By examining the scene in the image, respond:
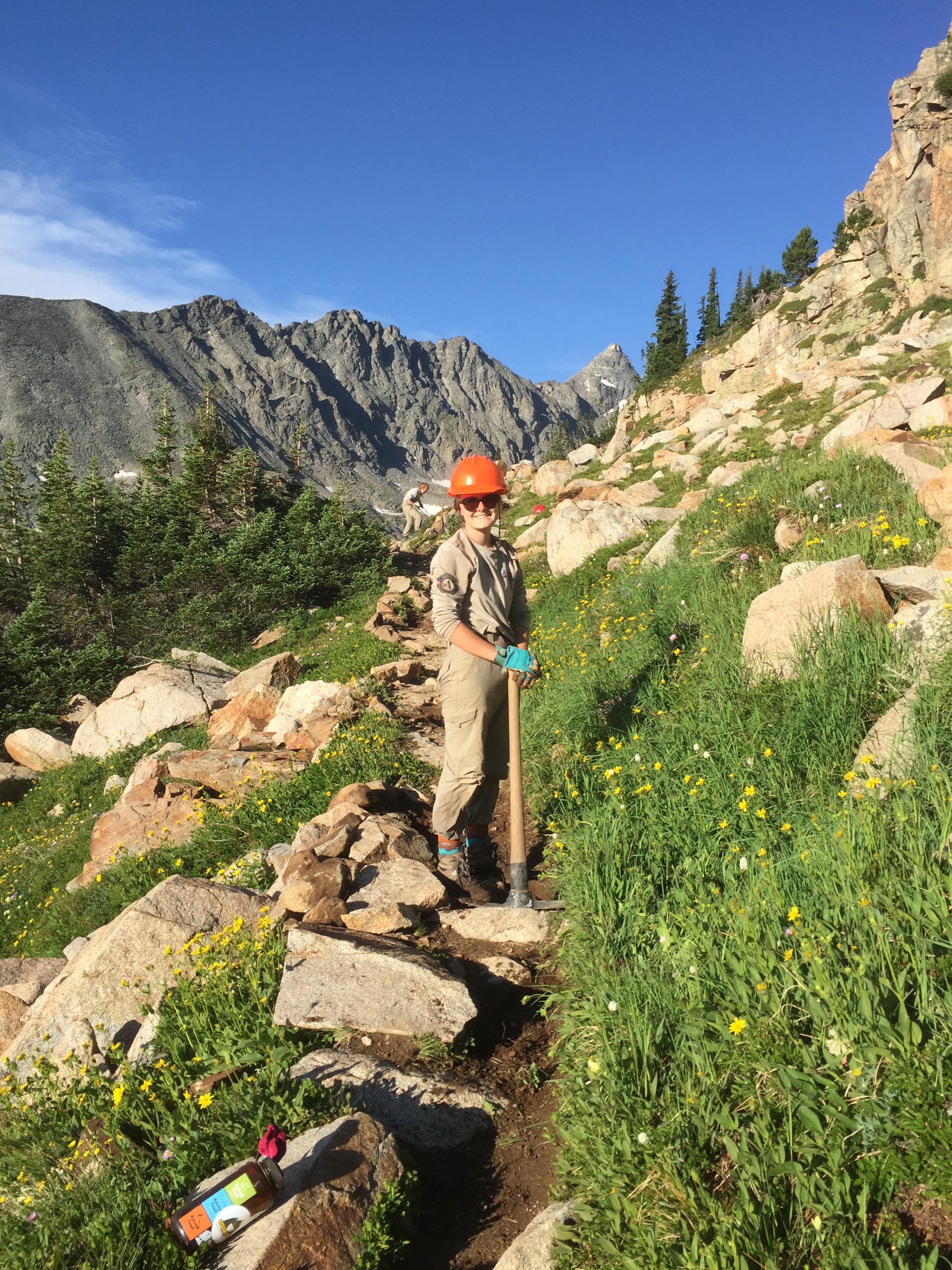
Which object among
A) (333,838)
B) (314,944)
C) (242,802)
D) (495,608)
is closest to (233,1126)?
(314,944)

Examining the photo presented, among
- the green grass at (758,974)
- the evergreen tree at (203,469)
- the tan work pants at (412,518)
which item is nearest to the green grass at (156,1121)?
the green grass at (758,974)

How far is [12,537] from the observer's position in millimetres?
24656

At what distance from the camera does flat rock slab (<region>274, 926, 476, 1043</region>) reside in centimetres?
357

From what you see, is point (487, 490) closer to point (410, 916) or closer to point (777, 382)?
point (410, 916)

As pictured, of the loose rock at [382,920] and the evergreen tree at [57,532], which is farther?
the evergreen tree at [57,532]

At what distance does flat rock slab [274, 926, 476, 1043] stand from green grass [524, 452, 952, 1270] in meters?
0.58

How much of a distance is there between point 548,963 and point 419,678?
742cm

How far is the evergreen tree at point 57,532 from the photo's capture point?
20125 millimetres

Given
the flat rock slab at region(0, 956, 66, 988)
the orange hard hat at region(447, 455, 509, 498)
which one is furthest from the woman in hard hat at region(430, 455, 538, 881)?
the flat rock slab at region(0, 956, 66, 988)

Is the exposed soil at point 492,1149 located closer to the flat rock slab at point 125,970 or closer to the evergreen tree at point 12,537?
the flat rock slab at point 125,970

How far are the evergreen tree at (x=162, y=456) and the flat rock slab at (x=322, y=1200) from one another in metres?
23.1

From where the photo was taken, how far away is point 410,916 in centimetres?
452

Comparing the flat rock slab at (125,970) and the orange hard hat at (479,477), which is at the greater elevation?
the orange hard hat at (479,477)

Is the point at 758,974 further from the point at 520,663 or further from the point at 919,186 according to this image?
the point at 919,186
